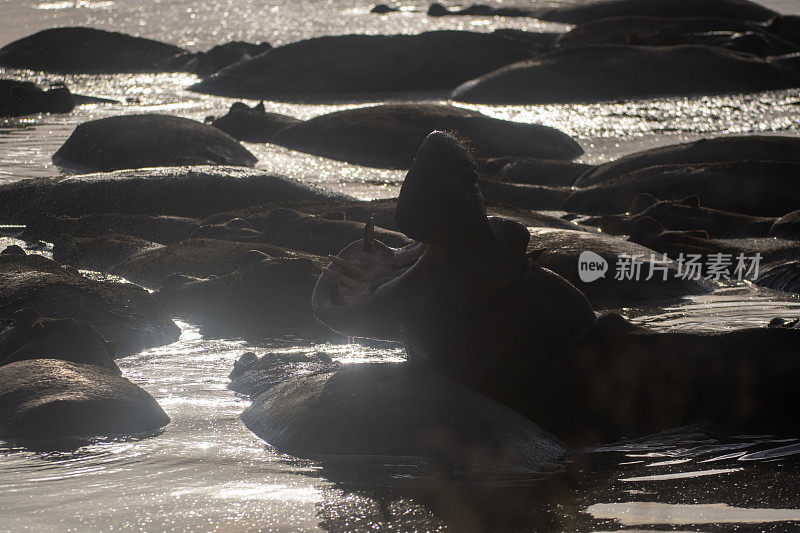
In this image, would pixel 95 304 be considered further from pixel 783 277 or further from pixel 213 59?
pixel 213 59

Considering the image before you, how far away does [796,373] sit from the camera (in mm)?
4344

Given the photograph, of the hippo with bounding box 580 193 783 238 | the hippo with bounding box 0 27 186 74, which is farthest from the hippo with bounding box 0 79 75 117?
the hippo with bounding box 580 193 783 238

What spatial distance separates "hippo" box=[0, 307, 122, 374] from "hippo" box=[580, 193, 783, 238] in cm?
522

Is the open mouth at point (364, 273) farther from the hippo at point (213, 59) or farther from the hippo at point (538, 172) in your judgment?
the hippo at point (213, 59)

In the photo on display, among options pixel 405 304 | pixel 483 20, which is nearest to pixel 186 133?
pixel 405 304

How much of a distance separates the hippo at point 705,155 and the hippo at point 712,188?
0.79 m

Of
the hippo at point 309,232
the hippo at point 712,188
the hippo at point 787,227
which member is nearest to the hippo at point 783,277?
the hippo at point 787,227

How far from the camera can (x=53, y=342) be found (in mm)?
5254

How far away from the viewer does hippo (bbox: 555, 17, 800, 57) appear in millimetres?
22469

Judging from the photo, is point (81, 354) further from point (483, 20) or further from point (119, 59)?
point (483, 20)

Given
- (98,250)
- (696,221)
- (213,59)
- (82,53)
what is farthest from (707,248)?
(82,53)

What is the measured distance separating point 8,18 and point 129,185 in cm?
2772

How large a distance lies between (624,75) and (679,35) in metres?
4.19

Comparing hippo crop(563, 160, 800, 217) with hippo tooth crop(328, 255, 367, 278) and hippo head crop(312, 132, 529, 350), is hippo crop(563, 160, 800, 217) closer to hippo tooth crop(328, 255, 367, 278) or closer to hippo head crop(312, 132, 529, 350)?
hippo head crop(312, 132, 529, 350)
